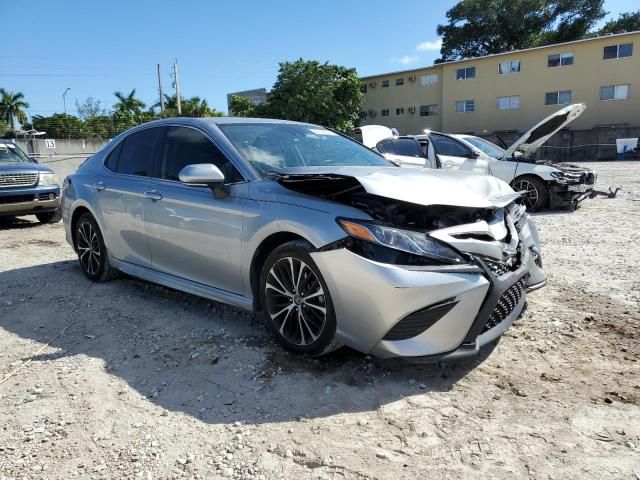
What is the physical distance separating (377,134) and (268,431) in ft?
29.7

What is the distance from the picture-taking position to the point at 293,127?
167 inches

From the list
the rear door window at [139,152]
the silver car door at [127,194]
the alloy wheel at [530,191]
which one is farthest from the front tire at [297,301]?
the alloy wheel at [530,191]

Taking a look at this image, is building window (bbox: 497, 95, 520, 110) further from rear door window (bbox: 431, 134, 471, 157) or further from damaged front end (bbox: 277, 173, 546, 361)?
damaged front end (bbox: 277, 173, 546, 361)

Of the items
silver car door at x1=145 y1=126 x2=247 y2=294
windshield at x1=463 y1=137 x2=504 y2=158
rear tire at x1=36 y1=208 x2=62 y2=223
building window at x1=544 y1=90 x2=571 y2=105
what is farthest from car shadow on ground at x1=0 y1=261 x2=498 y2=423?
building window at x1=544 y1=90 x2=571 y2=105

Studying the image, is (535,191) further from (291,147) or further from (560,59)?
(560,59)

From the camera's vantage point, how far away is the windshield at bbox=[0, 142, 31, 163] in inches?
378

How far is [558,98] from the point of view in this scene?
112 ft

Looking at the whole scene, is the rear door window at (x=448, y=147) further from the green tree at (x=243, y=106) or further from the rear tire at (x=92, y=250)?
the green tree at (x=243, y=106)

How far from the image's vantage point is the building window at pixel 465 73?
123 feet

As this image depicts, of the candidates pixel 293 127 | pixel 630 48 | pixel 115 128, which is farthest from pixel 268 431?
pixel 630 48

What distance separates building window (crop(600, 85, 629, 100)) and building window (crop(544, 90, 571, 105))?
207cm

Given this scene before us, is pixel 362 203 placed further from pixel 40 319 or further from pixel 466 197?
pixel 40 319

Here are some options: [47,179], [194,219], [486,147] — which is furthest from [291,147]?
[47,179]

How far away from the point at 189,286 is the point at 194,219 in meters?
0.56
